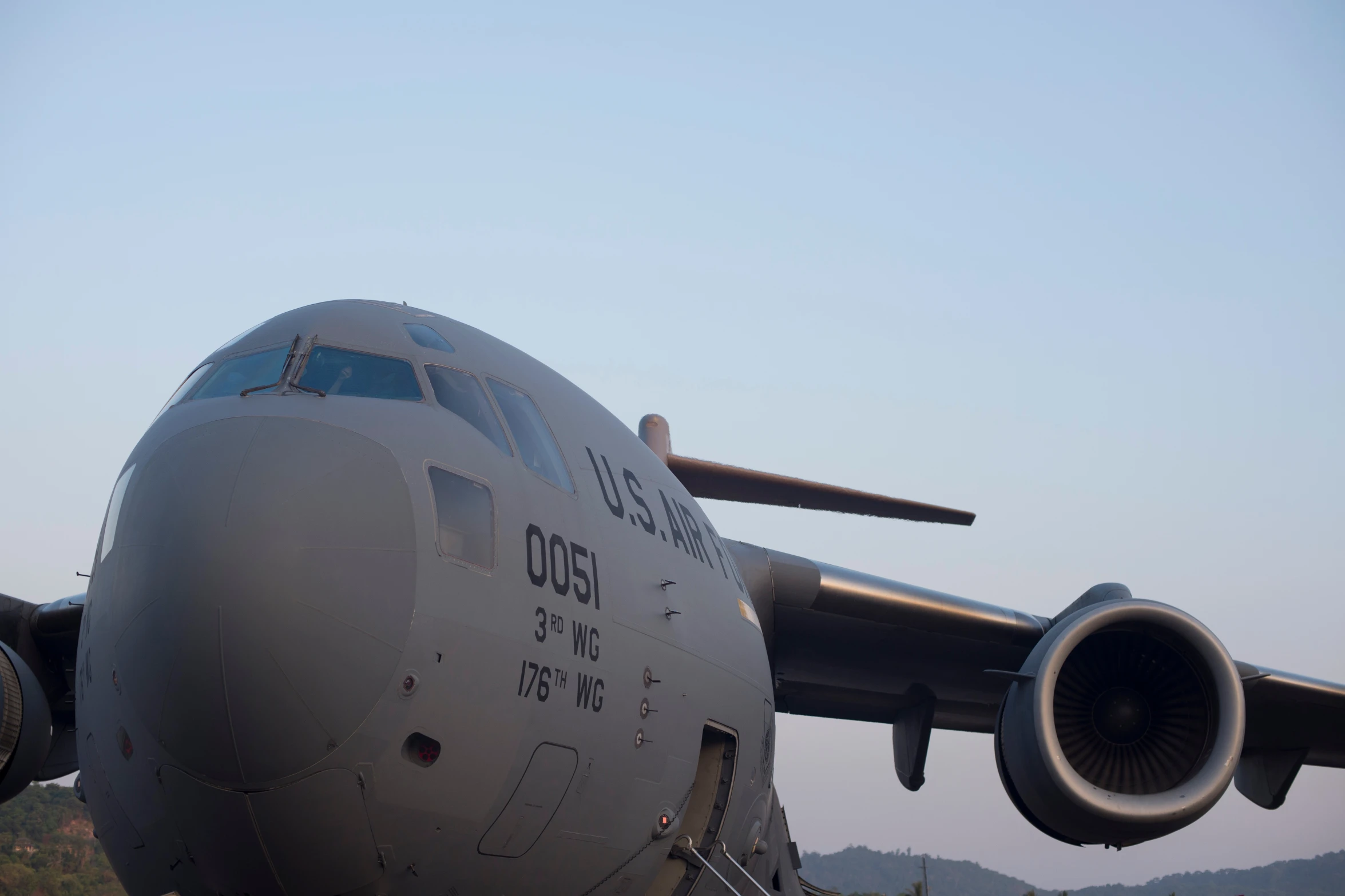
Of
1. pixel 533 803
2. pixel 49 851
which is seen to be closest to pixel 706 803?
pixel 533 803

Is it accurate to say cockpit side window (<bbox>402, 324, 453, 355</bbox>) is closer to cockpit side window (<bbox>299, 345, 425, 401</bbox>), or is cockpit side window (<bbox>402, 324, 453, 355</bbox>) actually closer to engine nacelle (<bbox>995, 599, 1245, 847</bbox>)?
cockpit side window (<bbox>299, 345, 425, 401</bbox>)

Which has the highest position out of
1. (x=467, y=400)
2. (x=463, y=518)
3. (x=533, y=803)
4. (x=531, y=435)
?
(x=467, y=400)

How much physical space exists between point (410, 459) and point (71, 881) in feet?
78.2

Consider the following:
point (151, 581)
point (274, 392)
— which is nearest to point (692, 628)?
point (274, 392)

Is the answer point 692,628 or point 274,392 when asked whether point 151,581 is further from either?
point 692,628

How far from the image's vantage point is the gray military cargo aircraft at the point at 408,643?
11.3 ft

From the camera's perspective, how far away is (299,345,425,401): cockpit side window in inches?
171

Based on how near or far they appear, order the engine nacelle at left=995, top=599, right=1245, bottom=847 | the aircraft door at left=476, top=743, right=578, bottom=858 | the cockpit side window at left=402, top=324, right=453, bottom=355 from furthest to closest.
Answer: the engine nacelle at left=995, top=599, right=1245, bottom=847
the cockpit side window at left=402, top=324, right=453, bottom=355
the aircraft door at left=476, top=743, right=578, bottom=858

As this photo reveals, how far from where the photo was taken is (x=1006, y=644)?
10.4 m

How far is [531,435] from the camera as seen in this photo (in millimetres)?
4898

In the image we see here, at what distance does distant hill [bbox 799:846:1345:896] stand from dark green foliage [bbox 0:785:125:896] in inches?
1785

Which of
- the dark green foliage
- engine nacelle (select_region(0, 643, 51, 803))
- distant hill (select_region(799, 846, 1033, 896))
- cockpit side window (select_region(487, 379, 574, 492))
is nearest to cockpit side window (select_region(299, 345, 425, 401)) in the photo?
cockpit side window (select_region(487, 379, 574, 492))

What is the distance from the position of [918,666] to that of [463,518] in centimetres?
825

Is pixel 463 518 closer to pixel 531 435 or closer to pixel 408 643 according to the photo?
pixel 408 643
